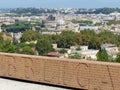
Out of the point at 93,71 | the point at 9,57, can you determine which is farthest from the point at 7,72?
the point at 93,71

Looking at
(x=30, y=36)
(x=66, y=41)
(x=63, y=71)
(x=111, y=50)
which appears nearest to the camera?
(x=63, y=71)

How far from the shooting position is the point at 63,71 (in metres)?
4.06

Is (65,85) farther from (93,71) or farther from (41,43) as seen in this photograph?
(41,43)

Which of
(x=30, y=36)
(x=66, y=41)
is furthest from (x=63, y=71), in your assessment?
(x=30, y=36)

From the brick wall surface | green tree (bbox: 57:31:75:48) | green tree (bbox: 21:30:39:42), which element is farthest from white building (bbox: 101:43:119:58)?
the brick wall surface

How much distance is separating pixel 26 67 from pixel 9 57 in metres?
0.30

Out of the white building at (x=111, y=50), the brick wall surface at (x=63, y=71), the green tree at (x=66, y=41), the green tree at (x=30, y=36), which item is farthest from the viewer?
the green tree at (x=30, y=36)

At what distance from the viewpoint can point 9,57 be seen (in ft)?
14.9

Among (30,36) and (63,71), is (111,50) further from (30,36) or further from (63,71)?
(63,71)

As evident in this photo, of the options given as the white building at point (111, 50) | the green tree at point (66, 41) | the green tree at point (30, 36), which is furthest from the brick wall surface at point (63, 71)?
the green tree at point (30, 36)

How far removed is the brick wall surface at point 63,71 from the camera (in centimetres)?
375

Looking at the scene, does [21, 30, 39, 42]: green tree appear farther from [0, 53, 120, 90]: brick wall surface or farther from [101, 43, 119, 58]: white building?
[0, 53, 120, 90]: brick wall surface

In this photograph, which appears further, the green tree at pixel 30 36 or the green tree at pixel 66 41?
the green tree at pixel 30 36

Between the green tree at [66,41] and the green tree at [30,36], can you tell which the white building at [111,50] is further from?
the green tree at [30,36]
